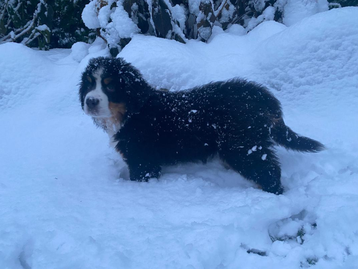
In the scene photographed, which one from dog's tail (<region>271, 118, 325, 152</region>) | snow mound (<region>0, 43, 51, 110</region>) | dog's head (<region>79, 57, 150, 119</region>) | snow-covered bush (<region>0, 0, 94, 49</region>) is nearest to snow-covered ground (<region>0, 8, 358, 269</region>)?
snow mound (<region>0, 43, 51, 110</region>)

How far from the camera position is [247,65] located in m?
4.15

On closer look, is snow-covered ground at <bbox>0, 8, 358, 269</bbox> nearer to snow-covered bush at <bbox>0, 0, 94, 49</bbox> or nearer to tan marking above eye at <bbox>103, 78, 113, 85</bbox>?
tan marking above eye at <bbox>103, 78, 113, 85</bbox>

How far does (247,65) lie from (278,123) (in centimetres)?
200

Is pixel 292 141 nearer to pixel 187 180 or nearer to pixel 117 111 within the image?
pixel 187 180

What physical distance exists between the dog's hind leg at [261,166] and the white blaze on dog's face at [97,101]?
125 cm

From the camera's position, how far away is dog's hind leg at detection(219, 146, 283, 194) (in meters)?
2.27

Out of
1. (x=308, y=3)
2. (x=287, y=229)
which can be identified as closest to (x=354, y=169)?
(x=287, y=229)

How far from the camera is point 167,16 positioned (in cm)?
449

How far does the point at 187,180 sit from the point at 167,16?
126 inches

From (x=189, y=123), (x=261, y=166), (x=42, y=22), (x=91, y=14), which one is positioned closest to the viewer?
(x=261, y=166)

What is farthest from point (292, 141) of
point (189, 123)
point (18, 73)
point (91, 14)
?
point (18, 73)

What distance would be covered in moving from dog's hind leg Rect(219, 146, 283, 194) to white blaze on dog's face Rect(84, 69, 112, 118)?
49.4 inches

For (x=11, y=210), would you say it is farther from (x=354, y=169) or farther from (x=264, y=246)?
(x=354, y=169)

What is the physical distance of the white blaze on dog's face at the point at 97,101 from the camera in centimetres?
236
